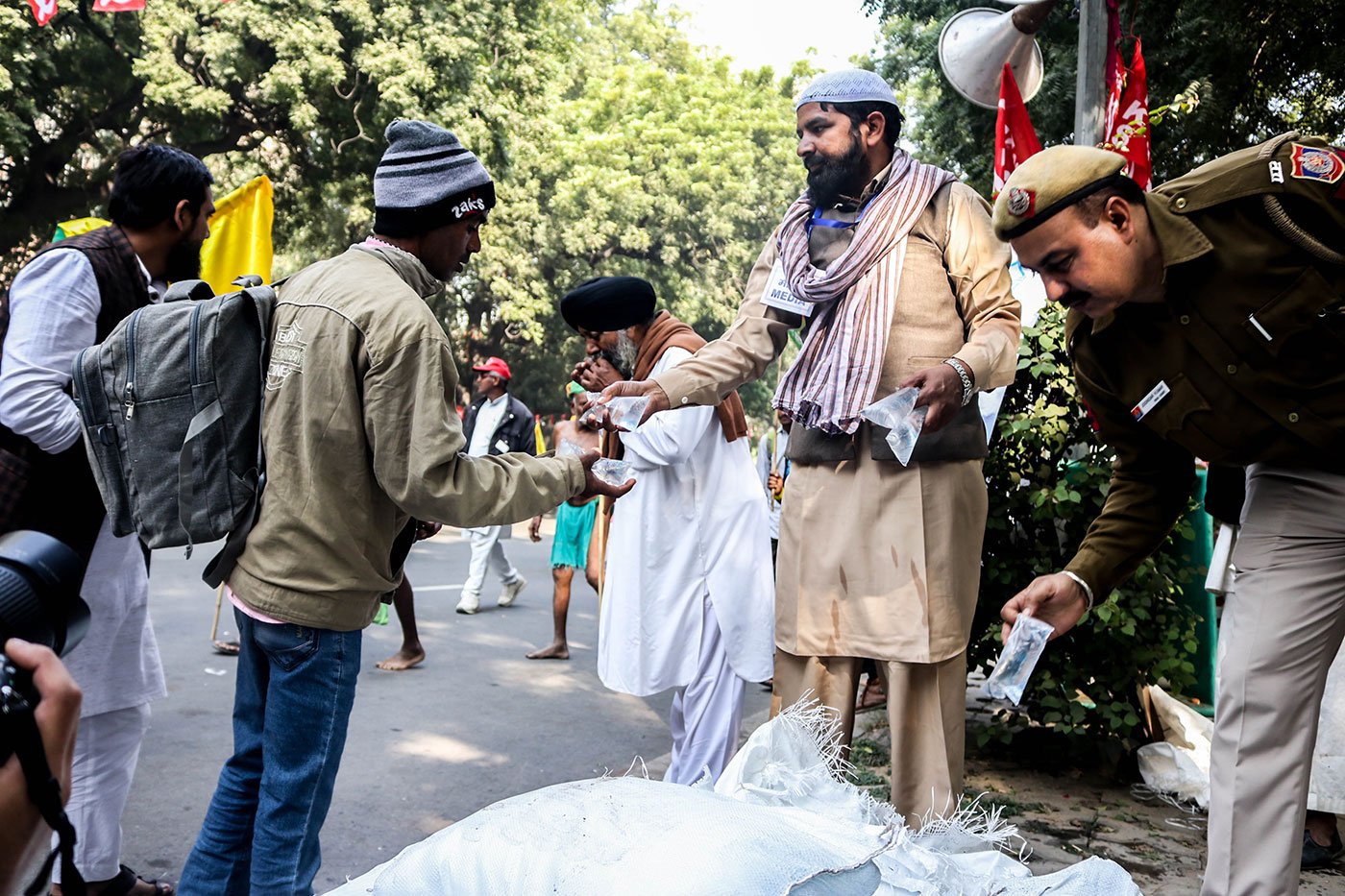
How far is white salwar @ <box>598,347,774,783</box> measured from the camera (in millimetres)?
4133

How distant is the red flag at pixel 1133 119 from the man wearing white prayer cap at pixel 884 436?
402 cm

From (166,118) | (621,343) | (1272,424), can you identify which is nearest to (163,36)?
(166,118)

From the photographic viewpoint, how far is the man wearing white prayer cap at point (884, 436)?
3.32 meters

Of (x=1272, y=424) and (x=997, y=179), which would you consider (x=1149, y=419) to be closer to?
(x=1272, y=424)

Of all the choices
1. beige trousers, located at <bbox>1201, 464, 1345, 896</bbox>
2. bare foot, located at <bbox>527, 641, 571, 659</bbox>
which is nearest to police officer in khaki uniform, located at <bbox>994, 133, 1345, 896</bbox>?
beige trousers, located at <bbox>1201, 464, 1345, 896</bbox>

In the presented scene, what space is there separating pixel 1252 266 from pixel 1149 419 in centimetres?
44

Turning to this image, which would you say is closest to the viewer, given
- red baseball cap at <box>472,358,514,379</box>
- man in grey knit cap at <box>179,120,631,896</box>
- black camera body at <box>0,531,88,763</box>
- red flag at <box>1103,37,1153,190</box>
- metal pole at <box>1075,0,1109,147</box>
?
black camera body at <box>0,531,88,763</box>

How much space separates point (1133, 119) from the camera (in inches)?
275

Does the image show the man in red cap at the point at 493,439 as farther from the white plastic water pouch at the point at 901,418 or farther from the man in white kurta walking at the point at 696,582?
the white plastic water pouch at the point at 901,418

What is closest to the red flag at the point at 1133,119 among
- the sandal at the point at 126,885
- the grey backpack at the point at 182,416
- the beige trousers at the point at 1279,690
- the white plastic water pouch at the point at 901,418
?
the white plastic water pouch at the point at 901,418

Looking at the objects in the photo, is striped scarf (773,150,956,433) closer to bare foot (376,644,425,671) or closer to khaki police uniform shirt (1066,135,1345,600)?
khaki police uniform shirt (1066,135,1345,600)

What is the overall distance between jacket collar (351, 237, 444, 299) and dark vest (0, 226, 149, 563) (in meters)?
0.79

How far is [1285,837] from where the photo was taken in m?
2.56

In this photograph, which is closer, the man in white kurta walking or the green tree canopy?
the man in white kurta walking
